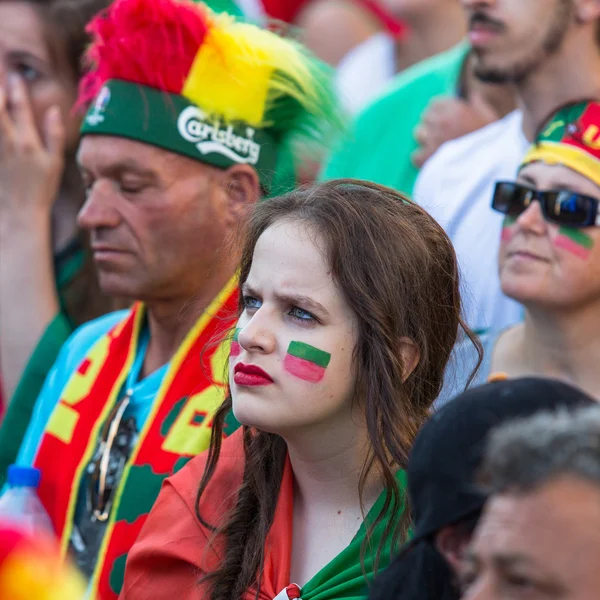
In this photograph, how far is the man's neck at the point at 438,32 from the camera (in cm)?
549

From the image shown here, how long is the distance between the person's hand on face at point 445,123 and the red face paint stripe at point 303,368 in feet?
7.11

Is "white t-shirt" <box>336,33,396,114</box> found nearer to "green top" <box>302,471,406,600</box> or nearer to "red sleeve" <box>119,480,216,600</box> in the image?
"red sleeve" <box>119,480,216,600</box>

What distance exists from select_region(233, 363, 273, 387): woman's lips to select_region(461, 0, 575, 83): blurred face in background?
77.9 inches

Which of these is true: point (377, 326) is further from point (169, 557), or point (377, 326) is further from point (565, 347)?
point (565, 347)

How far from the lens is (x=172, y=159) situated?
3.27 metres

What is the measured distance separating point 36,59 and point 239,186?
1364mm

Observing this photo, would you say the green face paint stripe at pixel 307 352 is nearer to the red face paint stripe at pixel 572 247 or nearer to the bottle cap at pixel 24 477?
the red face paint stripe at pixel 572 247

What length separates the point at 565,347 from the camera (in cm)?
311

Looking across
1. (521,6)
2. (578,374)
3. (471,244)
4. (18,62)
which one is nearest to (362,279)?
(578,374)

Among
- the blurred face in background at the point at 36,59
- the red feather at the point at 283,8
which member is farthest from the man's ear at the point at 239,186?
the red feather at the point at 283,8

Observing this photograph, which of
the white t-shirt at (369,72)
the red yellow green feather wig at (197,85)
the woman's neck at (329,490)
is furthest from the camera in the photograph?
the white t-shirt at (369,72)

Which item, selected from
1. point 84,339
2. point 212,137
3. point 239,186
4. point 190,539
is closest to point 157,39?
point 212,137

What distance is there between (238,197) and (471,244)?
2.82 ft

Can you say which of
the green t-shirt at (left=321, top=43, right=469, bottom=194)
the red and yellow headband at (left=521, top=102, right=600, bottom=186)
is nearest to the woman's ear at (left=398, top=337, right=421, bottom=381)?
the red and yellow headband at (left=521, top=102, right=600, bottom=186)
